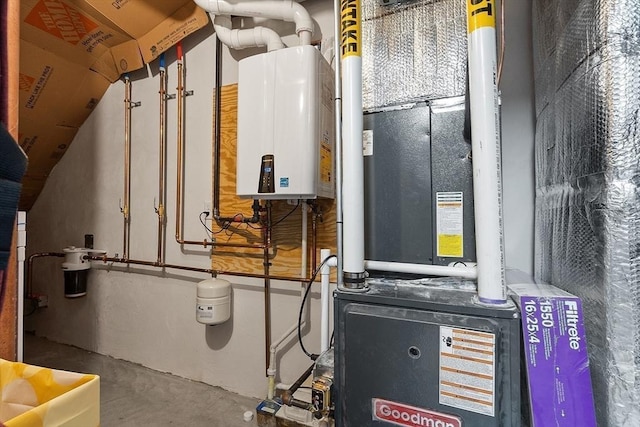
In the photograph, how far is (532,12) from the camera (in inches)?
49.8

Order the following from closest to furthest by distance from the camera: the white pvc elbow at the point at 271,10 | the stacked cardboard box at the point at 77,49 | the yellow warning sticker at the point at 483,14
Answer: the yellow warning sticker at the point at 483,14, the white pvc elbow at the point at 271,10, the stacked cardboard box at the point at 77,49

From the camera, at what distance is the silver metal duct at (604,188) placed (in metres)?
0.66

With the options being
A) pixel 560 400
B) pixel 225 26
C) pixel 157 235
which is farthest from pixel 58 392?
pixel 225 26

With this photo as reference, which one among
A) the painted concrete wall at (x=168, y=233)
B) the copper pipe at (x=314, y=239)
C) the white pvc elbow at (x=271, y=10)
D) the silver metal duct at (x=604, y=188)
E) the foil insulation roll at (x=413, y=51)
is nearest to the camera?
the silver metal duct at (x=604, y=188)

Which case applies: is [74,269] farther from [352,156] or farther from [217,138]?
[352,156]

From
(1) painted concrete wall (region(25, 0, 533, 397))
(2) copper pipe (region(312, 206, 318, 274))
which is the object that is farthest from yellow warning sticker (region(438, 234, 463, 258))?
(2) copper pipe (region(312, 206, 318, 274))

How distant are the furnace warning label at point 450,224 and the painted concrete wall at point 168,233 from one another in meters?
0.49

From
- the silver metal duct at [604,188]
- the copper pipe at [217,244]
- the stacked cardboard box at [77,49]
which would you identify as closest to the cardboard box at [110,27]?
the stacked cardboard box at [77,49]

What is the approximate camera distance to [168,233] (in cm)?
222

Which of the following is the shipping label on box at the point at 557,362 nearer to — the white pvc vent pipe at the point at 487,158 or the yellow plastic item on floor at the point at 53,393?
the white pvc vent pipe at the point at 487,158

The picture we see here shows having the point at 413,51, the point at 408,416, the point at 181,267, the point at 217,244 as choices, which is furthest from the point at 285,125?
the point at 181,267

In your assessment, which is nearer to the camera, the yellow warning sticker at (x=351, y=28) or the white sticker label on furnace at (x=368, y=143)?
the yellow warning sticker at (x=351, y=28)

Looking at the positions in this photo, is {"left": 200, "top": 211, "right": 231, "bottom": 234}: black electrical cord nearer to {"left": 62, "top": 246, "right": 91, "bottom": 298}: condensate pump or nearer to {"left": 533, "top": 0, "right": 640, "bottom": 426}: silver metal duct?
{"left": 62, "top": 246, "right": 91, "bottom": 298}: condensate pump

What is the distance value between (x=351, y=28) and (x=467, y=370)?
0.98 meters
